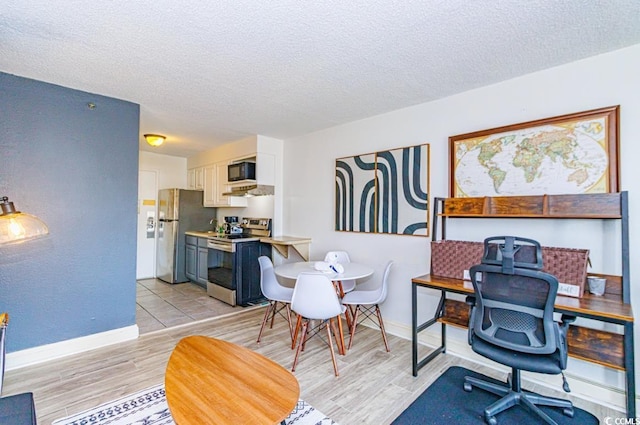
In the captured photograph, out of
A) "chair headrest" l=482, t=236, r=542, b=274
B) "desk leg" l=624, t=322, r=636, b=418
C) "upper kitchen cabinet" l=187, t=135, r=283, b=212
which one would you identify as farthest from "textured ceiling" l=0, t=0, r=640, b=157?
"desk leg" l=624, t=322, r=636, b=418

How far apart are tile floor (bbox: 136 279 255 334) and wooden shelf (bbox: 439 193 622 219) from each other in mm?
3097

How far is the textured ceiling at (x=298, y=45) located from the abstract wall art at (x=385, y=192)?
2.09 ft

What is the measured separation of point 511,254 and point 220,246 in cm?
381

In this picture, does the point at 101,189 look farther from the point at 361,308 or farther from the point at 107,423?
the point at 361,308

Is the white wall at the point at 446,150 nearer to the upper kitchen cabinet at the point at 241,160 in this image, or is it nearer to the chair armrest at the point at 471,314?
the upper kitchen cabinet at the point at 241,160

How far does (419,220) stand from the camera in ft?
10.4

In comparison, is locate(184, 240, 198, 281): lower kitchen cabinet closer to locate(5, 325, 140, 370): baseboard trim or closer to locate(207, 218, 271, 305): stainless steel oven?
locate(207, 218, 271, 305): stainless steel oven

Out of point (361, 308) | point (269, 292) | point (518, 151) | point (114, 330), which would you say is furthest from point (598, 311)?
point (114, 330)

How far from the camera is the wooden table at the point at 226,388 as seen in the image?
4.28ft

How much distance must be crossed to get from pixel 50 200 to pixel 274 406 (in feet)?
9.24

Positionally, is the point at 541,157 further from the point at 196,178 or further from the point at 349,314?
the point at 196,178

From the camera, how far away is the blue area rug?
1967mm

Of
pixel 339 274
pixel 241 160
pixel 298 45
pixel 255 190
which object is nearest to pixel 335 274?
pixel 339 274

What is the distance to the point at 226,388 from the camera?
59.6 inches
